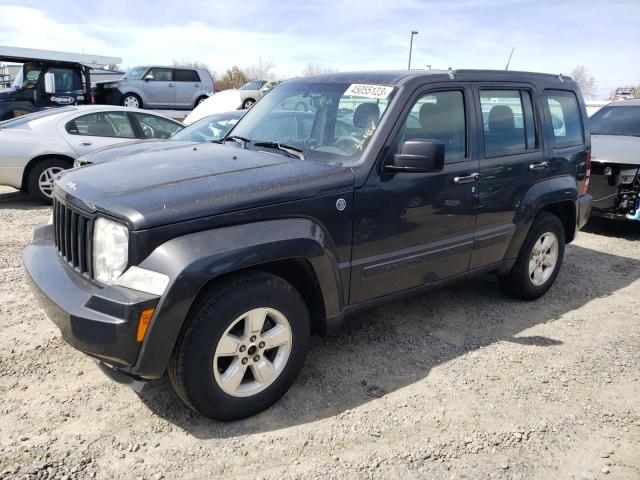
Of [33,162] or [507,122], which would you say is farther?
[33,162]

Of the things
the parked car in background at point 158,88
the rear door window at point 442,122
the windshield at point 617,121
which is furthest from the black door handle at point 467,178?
the parked car in background at point 158,88

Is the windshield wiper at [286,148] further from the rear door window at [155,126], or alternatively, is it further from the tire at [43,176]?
the tire at [43,176]

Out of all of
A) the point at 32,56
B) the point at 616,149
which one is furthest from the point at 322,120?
the point at 32,56

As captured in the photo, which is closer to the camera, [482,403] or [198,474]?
[198,474]

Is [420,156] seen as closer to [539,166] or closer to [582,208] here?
[539,166]

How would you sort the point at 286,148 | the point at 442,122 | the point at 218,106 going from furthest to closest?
1. the point at 218,106
2. the point at 442,122
3. the point at 286,148

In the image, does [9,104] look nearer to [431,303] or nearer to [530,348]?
[431,303]

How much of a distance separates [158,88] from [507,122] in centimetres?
1626

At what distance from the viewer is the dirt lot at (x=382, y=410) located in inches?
103

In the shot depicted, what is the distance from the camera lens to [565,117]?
4.84m

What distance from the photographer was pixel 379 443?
9.11 ft

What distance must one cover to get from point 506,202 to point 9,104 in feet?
34.7

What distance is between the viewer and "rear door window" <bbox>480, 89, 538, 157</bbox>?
13.1 feet

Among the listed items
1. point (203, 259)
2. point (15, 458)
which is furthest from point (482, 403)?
point (15, 458)
